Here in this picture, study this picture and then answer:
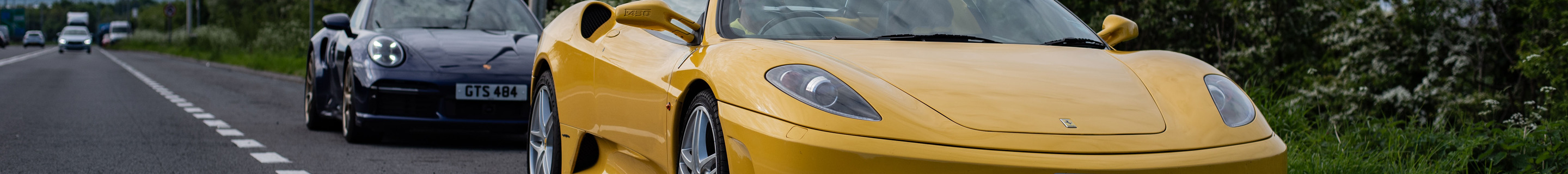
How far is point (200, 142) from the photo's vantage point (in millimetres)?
6512

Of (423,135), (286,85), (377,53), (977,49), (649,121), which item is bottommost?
(286,85)

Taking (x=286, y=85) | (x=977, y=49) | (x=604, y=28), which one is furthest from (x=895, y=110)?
(x=286, y=85)

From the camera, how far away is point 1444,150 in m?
4.77

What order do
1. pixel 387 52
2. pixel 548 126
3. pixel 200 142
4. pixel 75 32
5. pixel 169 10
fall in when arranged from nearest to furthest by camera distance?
pixel 548 126 < pixel 387 52 < pixel 200 142 < pixel 169 10 < pixel 75 32

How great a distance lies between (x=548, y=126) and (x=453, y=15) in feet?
10.6

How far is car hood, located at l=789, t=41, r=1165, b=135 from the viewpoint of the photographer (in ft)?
8.13

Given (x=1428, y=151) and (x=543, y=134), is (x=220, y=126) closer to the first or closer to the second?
(x=543, y=134)

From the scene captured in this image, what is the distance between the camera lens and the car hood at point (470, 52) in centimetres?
607

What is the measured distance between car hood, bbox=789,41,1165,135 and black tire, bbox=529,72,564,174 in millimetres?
1291

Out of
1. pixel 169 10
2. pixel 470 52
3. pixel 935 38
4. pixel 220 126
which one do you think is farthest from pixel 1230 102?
pixel 169 10

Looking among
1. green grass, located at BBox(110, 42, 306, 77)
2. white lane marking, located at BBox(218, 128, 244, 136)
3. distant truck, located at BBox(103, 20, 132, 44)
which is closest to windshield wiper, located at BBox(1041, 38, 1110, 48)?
white lane marking, located at BBox(218, 128, 244, 136)

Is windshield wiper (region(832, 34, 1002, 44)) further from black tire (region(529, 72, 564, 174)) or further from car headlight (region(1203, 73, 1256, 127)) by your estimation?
black tire (region(529, 72, 564, 174))

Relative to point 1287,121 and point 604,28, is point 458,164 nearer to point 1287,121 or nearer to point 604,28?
point 604,28

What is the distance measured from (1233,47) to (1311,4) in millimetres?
575
